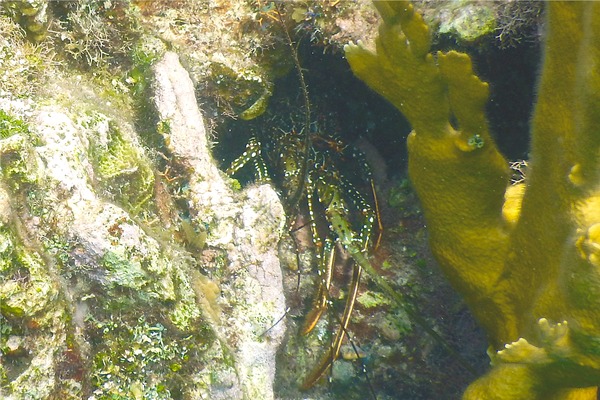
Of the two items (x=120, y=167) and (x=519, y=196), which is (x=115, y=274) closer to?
(x=120, y=167)

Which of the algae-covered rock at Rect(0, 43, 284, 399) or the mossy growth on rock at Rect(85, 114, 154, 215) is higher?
the mossy growth on rock at Rect(85, 114, 154, 215)

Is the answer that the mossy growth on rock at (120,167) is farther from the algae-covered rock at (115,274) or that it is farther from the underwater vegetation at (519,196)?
the underwater vegetation at (519,196)

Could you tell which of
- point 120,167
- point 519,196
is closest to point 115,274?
point 120,167

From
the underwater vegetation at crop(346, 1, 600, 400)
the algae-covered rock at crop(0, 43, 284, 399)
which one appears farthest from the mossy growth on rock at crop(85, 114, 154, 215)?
the underwater vegetation at crop(346, 1, 600, 400)

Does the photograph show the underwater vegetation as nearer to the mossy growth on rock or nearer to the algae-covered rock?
the algae-covered rock

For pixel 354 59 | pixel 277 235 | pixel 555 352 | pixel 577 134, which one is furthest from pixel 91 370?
pixel 577 134

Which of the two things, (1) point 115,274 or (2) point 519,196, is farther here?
(2) point 519,196

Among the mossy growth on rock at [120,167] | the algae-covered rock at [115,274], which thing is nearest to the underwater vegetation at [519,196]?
the algae-covered rock at [115,274]

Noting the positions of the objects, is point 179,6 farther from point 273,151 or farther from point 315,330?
point 315,330
